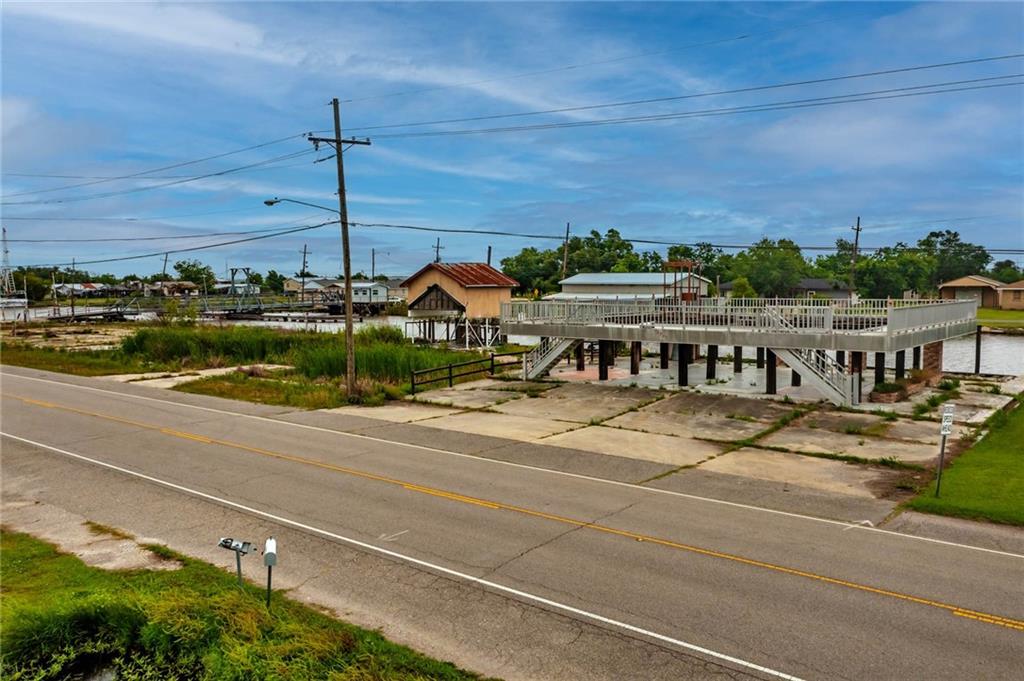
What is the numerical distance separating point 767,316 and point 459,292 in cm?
A: 3962

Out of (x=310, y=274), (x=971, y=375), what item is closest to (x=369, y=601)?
(x=971, y=375)

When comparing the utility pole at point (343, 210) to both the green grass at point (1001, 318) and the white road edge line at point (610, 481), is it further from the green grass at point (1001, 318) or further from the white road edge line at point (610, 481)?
the green grass at point (1001, 318)

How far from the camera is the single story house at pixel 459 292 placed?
64938mm

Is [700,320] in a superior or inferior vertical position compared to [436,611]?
superior

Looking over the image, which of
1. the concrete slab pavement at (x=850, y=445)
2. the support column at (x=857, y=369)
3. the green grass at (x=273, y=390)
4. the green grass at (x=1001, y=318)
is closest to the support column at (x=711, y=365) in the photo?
the support column at (x=857, y=369)

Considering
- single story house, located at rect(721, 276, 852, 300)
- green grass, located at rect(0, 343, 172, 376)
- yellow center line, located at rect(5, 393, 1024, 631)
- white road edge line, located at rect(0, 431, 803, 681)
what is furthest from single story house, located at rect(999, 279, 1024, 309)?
white road edge line, located at rect(0, 431, 803, 681)

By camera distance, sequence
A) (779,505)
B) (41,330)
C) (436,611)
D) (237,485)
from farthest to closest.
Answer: (41,330) → (237,485) → (779,505) → (436,611)

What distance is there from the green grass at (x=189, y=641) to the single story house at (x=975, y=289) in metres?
111

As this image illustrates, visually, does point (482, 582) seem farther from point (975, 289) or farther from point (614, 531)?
point (975, 289)

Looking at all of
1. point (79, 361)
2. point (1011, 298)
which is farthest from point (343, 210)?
point (1011, 298)

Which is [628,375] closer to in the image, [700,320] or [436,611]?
[700,320]

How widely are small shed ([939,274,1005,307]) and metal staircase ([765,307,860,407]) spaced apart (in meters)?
87.7

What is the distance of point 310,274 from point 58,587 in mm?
161458

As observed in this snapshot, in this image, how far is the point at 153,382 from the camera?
127 feet
